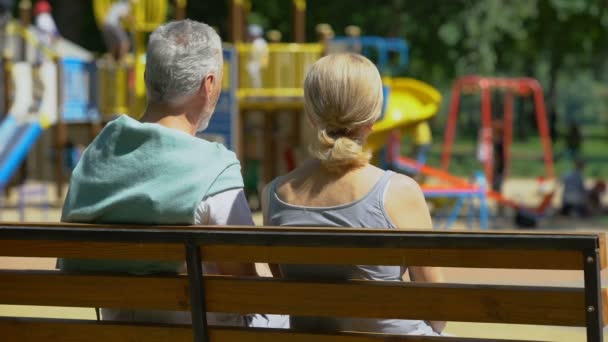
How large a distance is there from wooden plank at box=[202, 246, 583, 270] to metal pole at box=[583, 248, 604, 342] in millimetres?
48

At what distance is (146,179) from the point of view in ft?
11.1

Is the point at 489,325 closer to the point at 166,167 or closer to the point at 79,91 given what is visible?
the point at 166,167

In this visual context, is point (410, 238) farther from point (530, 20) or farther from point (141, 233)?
point (530, 20)

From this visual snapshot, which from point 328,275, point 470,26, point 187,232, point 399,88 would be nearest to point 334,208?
point 328,275

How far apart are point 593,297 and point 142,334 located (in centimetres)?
124

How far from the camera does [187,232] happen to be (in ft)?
10.5

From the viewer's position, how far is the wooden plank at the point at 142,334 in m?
3.14

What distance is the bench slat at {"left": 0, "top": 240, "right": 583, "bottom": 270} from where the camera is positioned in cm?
291

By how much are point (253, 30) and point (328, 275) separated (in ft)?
57.8

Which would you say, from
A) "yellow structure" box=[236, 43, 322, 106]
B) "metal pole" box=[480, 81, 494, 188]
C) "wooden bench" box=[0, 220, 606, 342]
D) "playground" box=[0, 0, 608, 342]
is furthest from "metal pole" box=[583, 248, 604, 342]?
"metal pole" box=[480, 81, 494, 188]

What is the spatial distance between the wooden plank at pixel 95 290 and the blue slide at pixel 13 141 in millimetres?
13256

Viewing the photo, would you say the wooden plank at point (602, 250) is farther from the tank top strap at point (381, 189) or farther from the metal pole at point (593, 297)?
the tank top strap at point (381, 189)

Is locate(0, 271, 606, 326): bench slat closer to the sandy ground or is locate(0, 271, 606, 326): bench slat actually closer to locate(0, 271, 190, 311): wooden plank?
locate(0, 271, 190, 311): wooden plank

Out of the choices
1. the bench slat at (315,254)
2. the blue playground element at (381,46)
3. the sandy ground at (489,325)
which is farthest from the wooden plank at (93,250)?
the blue playground element at (381,46)
